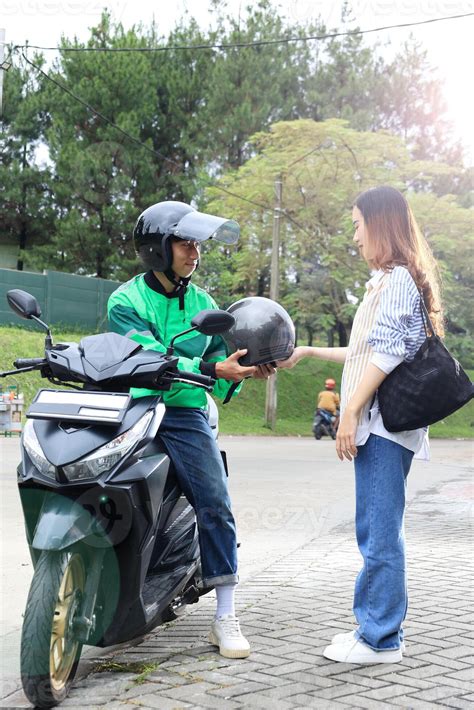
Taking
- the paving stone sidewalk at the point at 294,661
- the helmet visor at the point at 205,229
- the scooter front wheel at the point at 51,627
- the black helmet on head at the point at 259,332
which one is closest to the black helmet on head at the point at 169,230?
the helmet visor at the point at 205,229

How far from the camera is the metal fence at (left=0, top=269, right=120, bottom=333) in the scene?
1088 inches

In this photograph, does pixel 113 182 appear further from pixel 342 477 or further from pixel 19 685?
pixel 19 685

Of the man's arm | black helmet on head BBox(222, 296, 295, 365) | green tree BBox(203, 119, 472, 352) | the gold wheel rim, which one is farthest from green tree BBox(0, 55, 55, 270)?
the gold wheel rim

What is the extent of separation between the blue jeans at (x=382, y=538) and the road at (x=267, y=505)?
1.37m

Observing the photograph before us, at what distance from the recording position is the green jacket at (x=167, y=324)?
381 cm

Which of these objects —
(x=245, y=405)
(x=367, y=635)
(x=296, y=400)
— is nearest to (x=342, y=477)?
(x=367, y=635)

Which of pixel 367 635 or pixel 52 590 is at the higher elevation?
pixel 52 590

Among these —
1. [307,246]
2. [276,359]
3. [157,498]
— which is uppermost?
[307,246]

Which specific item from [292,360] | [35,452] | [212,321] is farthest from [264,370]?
[35,452]

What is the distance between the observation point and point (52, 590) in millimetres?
3068

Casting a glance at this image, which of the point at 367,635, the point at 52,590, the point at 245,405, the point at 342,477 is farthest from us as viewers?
the point at 245,405

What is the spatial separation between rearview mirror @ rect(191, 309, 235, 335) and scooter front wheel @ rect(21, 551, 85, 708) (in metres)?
0.88

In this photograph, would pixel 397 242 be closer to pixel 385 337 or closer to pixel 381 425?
pixel 385 337

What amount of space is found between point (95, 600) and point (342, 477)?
9.16 meters
